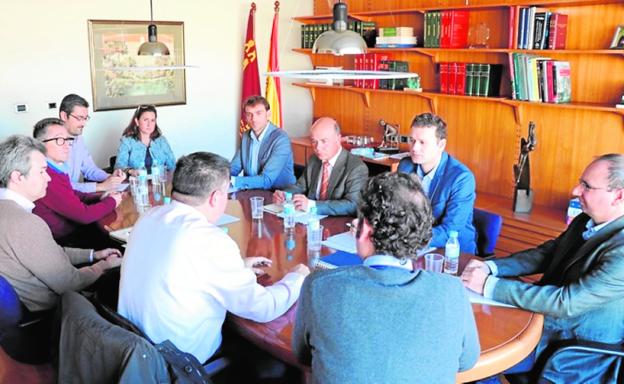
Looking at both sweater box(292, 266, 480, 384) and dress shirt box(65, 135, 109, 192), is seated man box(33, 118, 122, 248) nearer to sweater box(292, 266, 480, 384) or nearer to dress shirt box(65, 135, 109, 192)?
dress shirt box(65, 135, 109, 192)

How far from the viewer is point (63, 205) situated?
3002 millimetres

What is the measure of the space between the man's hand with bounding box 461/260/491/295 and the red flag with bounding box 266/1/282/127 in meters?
3.88

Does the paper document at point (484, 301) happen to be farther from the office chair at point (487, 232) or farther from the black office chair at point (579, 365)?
the office chair at point (487, 232)

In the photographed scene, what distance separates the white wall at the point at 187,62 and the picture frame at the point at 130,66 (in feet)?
0.20

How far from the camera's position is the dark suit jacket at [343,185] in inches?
122

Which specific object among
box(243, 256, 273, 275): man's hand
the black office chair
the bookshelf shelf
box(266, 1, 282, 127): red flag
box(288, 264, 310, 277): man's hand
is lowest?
the black office chair

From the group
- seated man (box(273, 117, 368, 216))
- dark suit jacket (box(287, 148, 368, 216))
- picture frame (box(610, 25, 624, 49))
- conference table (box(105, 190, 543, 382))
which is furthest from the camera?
picture frame (box(610, 25, 624, 49))

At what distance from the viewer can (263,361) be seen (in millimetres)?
2082

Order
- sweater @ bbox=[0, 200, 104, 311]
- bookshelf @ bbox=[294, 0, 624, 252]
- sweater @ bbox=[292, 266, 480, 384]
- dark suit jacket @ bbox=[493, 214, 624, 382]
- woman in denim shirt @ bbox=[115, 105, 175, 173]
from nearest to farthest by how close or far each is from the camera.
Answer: sweater @ bbox=[292, 266, 480, 384]
dark suit jacket @ bbox=[493, 214, 624, 382]
sweater @ bbox=[0, 200, 104, 311]
bookshelf @ bbox=[294, 0, 624, 252]
woman in denim shirt @ bbox=[115, 105, 175, 173]

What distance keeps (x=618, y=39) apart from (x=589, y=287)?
2399mm

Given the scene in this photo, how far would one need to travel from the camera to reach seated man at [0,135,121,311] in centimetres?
216

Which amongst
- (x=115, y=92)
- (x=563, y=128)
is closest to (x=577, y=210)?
(x=563, y=128)

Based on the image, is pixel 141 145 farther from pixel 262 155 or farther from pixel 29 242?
pixel 29 242

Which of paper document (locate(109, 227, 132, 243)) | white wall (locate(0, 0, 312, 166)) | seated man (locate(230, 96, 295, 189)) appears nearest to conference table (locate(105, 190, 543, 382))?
paper document (locate(109, 227, 132, 243))
